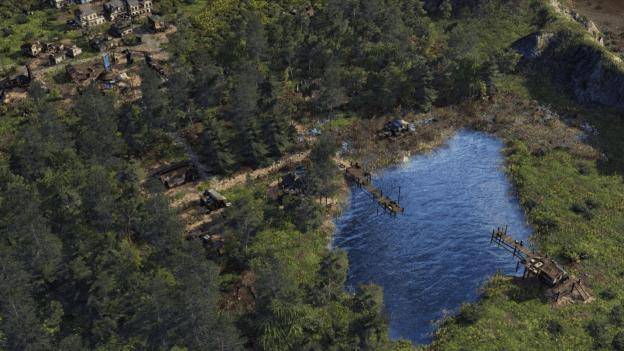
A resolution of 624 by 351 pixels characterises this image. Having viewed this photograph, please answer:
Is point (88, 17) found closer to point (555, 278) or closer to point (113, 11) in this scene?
point (113, 11)

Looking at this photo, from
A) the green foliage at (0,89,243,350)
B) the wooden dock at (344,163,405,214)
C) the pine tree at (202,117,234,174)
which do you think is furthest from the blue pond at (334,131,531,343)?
the green foliage at (0,89,243,350)

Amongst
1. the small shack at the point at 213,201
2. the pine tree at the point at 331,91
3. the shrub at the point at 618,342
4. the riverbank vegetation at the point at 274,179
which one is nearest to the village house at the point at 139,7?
the riverbank vegetation at the point at 274,179

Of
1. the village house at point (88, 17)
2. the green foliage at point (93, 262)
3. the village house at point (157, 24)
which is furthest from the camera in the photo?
the village house at point (88, 17)

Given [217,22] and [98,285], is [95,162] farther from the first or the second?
[217,22]

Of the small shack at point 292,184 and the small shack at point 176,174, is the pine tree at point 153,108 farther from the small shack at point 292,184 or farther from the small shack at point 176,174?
the small shack at point 292,184

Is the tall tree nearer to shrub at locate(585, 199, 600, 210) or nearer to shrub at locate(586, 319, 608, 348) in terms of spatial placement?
shrub at locate(586, 319, 608, 348)

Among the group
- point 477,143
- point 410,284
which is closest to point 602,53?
point 477,143
